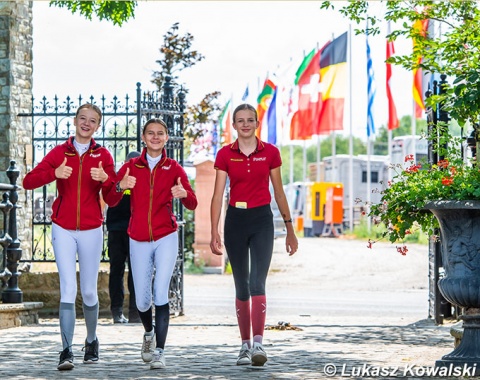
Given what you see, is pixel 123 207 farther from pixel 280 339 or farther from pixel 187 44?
pixel 187 44

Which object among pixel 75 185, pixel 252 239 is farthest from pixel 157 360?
pixel 75 185

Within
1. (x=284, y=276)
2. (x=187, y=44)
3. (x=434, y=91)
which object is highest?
(x=187, y=44)

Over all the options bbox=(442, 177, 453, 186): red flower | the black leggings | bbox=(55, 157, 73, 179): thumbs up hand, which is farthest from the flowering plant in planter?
bbox=(55, 157, 73, 179): thumbs up hand

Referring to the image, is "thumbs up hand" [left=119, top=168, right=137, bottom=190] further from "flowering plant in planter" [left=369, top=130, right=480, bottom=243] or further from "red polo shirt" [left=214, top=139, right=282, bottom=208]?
"flowering plant in planter" [left=369, top=130, right=480, bottom=243]

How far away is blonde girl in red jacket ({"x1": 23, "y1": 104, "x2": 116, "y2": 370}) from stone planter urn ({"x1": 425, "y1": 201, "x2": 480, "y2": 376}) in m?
2.15

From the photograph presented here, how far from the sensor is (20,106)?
15055 millimetres

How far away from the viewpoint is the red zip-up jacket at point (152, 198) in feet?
26.0

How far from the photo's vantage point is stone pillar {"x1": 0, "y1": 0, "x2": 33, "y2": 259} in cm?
1473

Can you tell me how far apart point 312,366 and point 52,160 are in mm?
2200

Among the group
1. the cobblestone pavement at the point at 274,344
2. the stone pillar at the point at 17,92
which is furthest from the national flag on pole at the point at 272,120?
the stone pillar at the point at 17,92

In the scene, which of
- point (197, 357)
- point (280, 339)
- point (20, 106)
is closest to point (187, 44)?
point (20, 106)

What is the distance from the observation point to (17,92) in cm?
1497

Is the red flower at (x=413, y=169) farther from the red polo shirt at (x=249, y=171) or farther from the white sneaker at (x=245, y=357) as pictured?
Answer: the white sneaker at (x=245, y=357)

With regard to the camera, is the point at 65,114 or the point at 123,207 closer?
the point at 123,207
